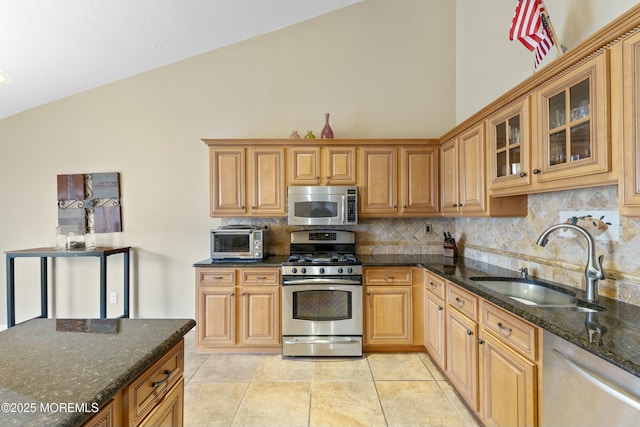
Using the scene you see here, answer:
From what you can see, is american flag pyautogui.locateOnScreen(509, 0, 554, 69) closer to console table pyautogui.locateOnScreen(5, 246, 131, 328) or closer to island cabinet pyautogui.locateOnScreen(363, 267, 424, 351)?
island cabinet pyautogui.locateOnScreen(363, 267, 424, 351)

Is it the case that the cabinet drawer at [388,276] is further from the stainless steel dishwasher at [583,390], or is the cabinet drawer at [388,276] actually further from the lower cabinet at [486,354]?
the stainless steel dishwasher at [583,390]

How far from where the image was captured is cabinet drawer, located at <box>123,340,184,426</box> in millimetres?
872

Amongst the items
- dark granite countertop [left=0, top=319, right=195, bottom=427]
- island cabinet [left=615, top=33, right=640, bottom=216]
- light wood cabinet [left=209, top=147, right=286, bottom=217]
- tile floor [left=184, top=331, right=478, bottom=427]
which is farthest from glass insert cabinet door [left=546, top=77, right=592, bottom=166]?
light wood cabinet [left=209, top=147, right=286, bottom=217]

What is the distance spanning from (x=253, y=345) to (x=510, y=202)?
2.61 m

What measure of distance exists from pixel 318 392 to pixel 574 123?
7.86 ft

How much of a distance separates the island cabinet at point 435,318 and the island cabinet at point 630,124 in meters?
1.39

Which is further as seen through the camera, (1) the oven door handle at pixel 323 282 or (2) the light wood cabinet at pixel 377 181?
(2) the light wood cabinet at pixel 377 181

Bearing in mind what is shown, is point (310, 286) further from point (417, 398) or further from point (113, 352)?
point (113, 352)

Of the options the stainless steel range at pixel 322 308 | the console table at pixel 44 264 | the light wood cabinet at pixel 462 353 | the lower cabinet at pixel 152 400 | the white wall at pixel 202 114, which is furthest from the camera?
the white wall at pixel 202 114

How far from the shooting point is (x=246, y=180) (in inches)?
121

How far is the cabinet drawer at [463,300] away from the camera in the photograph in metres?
1.90

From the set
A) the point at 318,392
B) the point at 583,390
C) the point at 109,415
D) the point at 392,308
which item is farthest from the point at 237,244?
the point at 583,390

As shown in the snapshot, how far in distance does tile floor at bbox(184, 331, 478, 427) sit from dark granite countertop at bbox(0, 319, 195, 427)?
1.27 m

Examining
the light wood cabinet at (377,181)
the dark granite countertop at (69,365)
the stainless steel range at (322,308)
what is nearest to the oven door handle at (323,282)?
the stainless steel range at (322,308)
